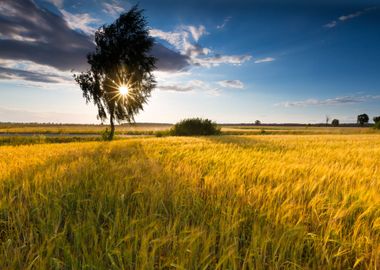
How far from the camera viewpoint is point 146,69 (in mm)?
23438

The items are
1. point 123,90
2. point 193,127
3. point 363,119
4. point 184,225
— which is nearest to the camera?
point 184,225

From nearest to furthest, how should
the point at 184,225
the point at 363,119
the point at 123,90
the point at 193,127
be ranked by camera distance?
the point at 184,225
the point at 123,90
the point at 193,127
the point at 363,119

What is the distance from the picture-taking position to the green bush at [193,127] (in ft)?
114

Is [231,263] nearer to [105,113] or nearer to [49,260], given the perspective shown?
[49,260]

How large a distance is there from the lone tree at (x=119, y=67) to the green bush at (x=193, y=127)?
12421 millimetres

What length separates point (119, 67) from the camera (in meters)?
23.0

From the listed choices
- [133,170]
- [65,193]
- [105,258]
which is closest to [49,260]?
[105,258]

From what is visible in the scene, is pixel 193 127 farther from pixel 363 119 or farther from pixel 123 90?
pixel 363 119

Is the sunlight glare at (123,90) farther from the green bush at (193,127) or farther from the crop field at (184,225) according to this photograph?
the crop field at (184,225)

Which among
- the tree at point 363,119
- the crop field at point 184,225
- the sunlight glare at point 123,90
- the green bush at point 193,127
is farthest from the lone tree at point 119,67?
the tree at point 363,119

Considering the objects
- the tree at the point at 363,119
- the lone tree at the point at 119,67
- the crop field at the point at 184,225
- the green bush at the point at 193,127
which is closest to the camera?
the crop field at the point at 184,225

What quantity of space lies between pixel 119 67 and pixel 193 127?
48.1ft

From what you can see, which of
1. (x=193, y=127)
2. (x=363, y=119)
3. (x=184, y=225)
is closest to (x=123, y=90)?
(x=193, y=127)

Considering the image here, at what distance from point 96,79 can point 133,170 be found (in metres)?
20.7
